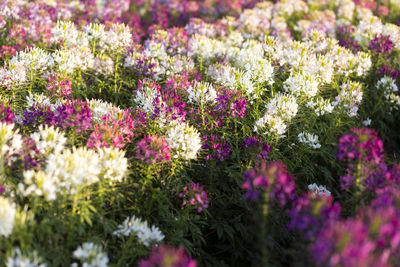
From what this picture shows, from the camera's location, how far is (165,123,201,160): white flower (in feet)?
12.2

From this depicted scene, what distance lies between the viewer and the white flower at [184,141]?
371 centimetres

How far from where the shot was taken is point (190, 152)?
374 cm

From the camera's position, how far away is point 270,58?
5594 mm

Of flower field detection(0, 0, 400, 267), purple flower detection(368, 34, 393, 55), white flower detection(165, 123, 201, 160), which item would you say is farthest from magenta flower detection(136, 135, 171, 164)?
purple flower detection(368, 34, 393, 55)

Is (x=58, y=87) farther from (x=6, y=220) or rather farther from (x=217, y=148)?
(x=6, y=220)

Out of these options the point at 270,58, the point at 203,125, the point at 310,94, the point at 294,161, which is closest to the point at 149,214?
the point at 203,125

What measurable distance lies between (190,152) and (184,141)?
136 millimetres

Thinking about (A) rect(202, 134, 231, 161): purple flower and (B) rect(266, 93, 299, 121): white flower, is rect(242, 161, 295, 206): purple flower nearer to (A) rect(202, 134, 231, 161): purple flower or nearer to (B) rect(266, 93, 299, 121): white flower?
(A) rect(202, 134, 231, 161): purple flower

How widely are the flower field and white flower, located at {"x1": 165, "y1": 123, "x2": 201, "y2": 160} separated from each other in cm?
2

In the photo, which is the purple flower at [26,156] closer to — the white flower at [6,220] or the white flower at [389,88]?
the white flower at [6,220]

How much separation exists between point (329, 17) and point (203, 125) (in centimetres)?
614

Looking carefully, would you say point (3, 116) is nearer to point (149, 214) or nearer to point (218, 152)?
point (149, 214)

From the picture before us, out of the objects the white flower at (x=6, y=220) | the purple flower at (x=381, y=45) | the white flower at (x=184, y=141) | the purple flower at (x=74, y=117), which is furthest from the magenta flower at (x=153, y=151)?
the purple flower at (x=381, y=45)

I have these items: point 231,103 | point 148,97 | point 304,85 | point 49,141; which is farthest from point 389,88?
point 49,141
